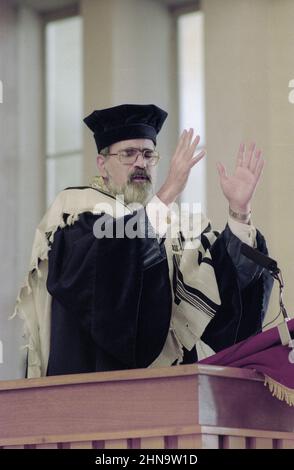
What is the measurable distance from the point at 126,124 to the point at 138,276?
3.54 feet

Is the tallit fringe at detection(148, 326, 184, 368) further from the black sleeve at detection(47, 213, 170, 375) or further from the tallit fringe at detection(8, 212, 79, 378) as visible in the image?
the tallit fringe at detection(8, 212, 79, 378)

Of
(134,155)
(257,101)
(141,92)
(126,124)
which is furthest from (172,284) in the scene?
(141,92)

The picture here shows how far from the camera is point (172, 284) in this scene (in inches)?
181

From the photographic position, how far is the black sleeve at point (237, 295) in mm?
4516

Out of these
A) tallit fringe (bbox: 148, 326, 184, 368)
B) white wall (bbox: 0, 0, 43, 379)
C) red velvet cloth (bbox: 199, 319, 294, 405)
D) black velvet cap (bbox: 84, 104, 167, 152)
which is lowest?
red velvet cloth (bbox: 199, 319, 294, 405)

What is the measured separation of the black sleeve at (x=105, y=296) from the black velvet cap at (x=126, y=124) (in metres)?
0.67

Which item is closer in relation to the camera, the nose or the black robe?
the black robe

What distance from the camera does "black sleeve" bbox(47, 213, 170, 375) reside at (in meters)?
4.25

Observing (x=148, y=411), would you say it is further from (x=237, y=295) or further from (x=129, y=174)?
(x=129, y=174)

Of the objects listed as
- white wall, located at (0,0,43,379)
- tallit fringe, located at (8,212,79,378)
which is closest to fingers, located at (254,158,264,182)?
tallit fringe, located at (8,212,79,378)

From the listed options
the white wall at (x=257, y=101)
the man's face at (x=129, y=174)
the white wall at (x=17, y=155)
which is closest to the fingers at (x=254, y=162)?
the man's face at (x=129, y=174)

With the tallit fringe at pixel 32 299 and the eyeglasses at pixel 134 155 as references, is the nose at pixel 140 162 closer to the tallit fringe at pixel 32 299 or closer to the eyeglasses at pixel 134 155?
the eyeglasses at pixel 134 155

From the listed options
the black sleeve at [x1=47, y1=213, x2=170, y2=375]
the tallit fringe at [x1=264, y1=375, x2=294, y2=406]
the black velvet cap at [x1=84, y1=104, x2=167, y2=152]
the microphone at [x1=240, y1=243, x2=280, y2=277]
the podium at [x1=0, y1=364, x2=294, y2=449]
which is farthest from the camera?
the black velvet cap at [x1=84, y1=104, x2=167, y2=152]

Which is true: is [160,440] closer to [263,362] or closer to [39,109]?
[263,362]
